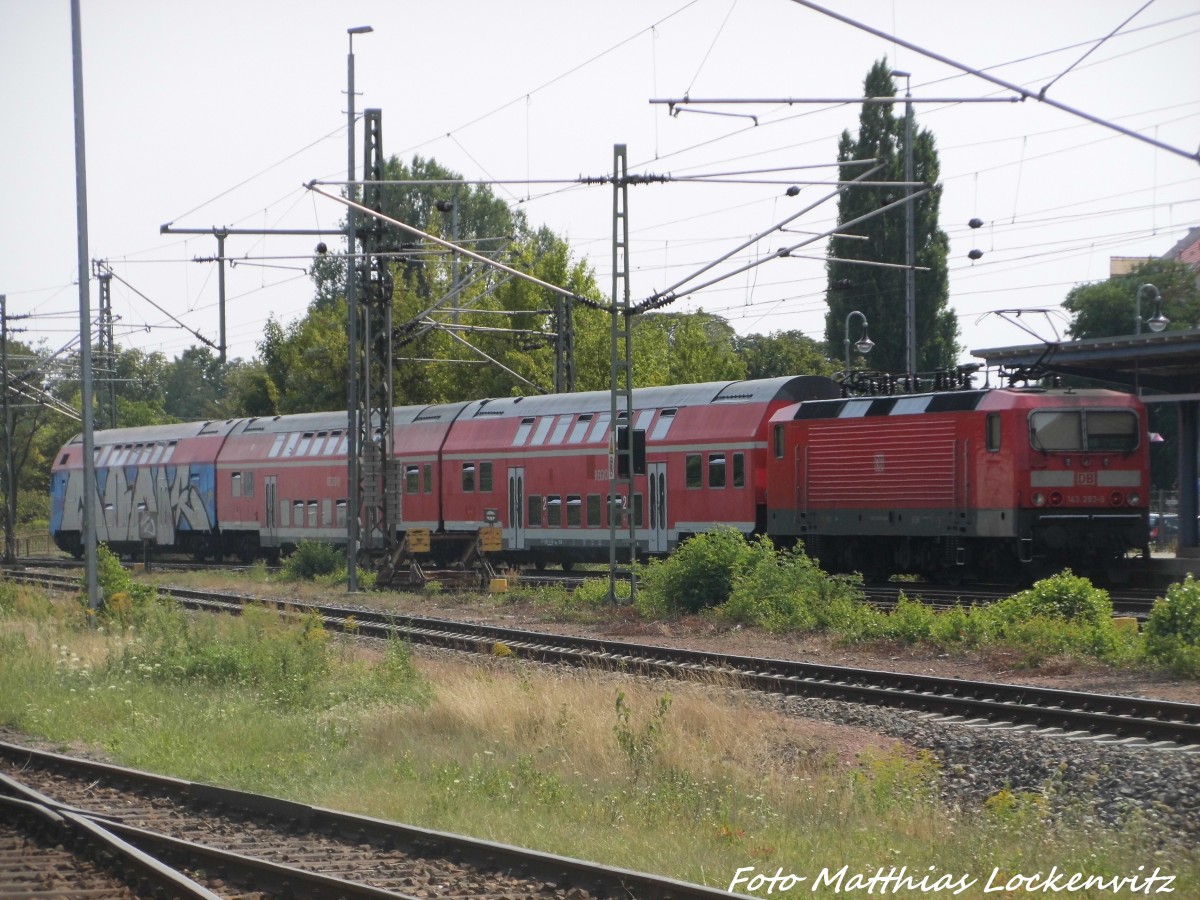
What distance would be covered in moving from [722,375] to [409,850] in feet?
150

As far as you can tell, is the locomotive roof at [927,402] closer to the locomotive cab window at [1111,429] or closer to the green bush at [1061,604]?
the locomotive cab window at [1111,429]

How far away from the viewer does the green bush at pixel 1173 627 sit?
53.5ft

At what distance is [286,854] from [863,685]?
8.81 m

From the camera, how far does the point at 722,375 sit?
2138 inches

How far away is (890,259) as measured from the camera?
188 ft

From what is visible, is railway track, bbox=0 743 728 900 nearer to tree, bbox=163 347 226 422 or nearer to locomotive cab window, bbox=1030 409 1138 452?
locomotive cab window, bbox=1030 409 1138 452

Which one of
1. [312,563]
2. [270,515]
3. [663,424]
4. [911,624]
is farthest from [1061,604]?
[270,515]

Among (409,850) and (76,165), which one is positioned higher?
(76,165)

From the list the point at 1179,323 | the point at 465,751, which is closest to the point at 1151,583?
the point at 465,751

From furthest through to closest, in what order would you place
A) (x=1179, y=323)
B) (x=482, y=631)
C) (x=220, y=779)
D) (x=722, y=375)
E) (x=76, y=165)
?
(x=1179, y=323) → (x=722, y=375) → (x=482, y=631) → (x=76, y=165) → (x=220, y=779)

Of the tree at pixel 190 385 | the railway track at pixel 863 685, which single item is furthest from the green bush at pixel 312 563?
the tree at pixel 190 385

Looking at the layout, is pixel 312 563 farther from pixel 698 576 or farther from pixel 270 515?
pixel 698 576

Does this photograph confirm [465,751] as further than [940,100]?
No

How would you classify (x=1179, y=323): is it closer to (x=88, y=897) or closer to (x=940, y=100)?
(x=940, y=100)
